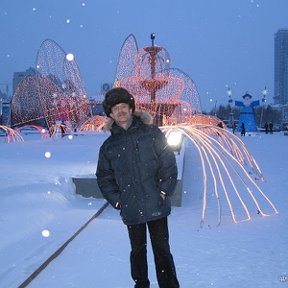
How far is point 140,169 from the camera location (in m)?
3.12

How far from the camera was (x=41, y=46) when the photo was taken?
20.9 metres

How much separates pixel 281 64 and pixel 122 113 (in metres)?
148

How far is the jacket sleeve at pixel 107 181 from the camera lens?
10.6 ft

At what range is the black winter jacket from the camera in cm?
311

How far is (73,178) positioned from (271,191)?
413 centimetres

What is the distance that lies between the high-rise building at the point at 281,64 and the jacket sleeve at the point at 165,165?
13327 centimetres

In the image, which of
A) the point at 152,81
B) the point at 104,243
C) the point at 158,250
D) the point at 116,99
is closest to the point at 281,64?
the point at 152,81

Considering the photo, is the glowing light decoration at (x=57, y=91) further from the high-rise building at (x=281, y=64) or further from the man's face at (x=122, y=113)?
the high-rise building at (x=281, y=64)

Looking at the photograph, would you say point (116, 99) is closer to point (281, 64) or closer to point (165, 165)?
point (165, 165)

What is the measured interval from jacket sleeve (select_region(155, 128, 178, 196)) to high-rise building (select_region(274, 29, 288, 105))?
13327 cm

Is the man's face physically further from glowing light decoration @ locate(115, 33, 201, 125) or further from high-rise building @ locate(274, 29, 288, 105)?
high-rise building @ locate(274, 29, 288, 105)

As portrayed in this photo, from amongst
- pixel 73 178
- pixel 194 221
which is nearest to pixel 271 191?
pixel 194 221

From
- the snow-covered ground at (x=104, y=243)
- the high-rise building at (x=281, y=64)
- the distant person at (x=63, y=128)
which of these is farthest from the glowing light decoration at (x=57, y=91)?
the high-rise building at (x=281, y=64)

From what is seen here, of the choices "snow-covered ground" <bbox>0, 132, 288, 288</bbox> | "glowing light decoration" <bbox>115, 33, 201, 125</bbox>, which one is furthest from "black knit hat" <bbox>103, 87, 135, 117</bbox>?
"glowing light decoration" <bbox>115, 33, 201, 125</bbox>
